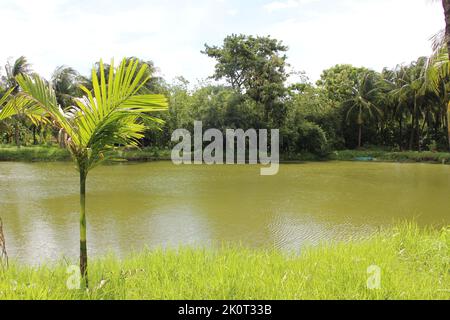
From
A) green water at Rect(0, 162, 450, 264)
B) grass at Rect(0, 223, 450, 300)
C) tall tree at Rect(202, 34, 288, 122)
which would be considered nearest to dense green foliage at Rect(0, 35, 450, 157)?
tall tree at Rect(202, 34, 288, 122)

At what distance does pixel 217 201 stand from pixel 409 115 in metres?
19.1

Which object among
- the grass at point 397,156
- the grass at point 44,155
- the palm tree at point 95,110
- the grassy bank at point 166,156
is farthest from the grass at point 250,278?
the grass at point 397,156

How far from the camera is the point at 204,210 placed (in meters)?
7.09

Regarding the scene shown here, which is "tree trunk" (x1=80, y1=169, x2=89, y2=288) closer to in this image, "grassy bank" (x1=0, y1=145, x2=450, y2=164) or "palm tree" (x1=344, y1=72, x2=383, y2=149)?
"grassy bank" (x1=0, y1=145, x2=450, y2=164)

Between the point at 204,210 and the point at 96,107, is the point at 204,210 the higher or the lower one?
the lower one

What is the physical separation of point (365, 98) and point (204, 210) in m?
18.4

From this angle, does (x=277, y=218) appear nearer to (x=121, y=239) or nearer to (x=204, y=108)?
(x=121, y=239)

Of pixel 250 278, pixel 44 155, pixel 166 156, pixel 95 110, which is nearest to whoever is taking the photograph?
pixel 95 110

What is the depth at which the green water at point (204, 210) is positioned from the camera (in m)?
5.12

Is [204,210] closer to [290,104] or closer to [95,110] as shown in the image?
[95,110]

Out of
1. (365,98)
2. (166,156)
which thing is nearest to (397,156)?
(365,98)

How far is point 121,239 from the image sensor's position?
5.06 meters
